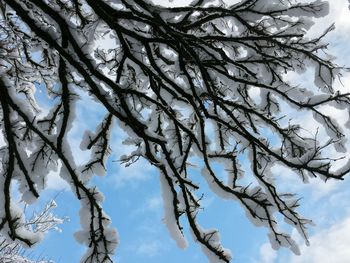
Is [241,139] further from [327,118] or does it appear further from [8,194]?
[8,194]

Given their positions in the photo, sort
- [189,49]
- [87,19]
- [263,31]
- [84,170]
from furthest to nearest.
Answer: [87,19] → [263,31] → [84,170] → [189,49]

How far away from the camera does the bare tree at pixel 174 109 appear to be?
134 inches

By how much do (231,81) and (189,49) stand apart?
80cm

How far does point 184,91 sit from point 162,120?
98 centimetres

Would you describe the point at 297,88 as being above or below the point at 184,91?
above

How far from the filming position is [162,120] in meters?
4.61

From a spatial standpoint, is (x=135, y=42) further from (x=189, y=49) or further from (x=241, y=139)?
(x=241, y=139)

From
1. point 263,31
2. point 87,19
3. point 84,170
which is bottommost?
point 84,170

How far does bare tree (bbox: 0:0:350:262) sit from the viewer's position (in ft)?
11.1

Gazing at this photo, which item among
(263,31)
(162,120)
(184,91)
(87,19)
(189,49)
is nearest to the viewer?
(189,49)

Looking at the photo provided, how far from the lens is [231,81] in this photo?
3980mm

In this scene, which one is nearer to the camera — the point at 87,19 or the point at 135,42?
the point at 135,42

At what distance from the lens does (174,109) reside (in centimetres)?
452

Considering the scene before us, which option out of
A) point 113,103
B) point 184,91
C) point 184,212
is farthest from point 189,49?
point 184,212
